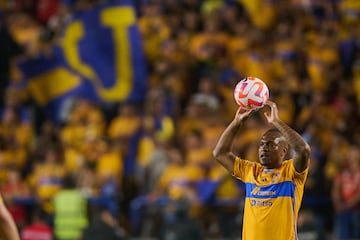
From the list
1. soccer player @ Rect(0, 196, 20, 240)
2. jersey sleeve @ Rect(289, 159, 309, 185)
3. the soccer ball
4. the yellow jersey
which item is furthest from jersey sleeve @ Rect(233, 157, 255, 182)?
soccer player @ Rect(0, 196, 20, 240)

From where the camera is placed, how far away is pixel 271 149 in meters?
8.66

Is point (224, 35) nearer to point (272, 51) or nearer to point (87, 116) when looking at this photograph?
point (272, 51)

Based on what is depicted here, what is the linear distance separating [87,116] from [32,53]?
2271 mm

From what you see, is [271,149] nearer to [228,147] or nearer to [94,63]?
[228,147]

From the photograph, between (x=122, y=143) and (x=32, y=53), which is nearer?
(x=122, y=143)

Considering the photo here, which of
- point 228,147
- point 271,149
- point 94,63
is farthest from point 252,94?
point 94,63

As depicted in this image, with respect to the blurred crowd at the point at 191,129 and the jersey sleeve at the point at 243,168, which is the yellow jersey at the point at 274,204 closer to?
the jersey sleeve at the point at 243,168

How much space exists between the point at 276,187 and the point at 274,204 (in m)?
0.14

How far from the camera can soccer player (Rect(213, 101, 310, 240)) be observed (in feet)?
28.0

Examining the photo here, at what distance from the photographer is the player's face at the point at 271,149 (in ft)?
28.3

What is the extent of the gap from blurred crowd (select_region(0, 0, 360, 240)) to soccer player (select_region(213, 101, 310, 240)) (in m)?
4.29

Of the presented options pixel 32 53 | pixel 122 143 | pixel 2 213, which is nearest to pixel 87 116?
pixel 122 143

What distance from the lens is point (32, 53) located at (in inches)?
736

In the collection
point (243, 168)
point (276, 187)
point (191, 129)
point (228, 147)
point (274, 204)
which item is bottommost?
point (191, 129)
